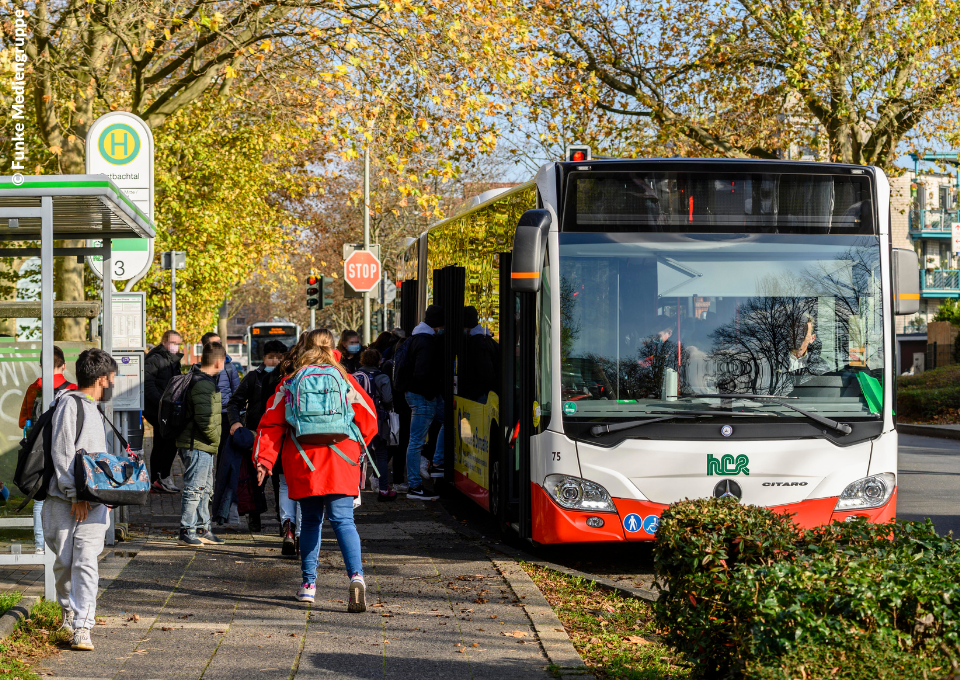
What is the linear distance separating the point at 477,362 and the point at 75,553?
15.7 ft

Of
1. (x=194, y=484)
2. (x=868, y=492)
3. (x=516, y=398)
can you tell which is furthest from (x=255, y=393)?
(x=868, y=492)

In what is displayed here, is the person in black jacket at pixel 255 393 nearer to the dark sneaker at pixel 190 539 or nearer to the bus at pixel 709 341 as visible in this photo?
the dark sneaker at pixel 190 539

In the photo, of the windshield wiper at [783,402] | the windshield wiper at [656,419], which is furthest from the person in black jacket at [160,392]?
the windshield wiper at [783,402]

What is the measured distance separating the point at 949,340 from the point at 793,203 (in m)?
30.8

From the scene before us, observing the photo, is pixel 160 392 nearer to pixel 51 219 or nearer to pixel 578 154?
pixel 578 154

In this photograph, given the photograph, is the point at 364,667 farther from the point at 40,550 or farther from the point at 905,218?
the point at 905,218

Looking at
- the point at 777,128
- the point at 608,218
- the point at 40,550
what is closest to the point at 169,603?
the point at 40,550

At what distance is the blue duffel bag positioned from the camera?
5922mm

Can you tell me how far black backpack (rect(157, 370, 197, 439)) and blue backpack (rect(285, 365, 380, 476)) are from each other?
7.77 ft

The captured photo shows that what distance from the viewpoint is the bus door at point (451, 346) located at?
11.5 metres

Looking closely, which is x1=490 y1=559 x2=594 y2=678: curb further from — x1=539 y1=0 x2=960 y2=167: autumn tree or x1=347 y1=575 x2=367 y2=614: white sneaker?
x1=539 y1=0 x2=960 y2=167: autumn tree

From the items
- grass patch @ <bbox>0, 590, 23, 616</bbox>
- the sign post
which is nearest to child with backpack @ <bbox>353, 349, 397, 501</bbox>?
the sign post

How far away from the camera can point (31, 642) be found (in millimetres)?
6023

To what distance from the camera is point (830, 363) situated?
8.16 metres
